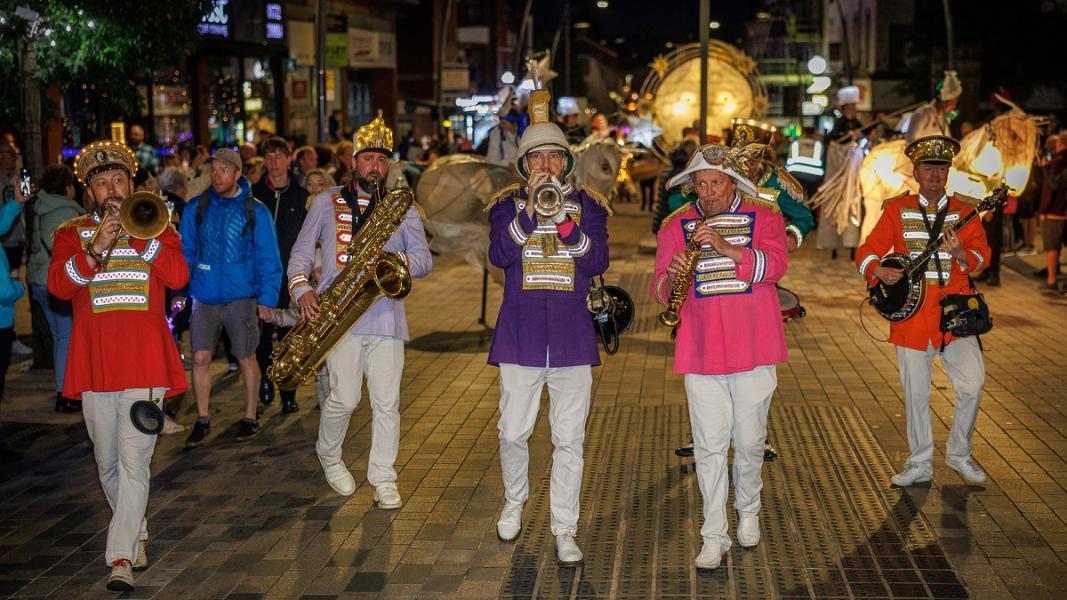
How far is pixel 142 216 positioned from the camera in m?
6.08

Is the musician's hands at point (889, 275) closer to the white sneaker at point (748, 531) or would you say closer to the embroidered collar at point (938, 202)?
the embroidered collar at point (938, 202)

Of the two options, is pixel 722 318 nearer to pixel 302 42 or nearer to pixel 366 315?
pixel 366 315

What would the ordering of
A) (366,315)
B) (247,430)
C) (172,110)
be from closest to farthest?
(366,315), (247,430), (172,110)

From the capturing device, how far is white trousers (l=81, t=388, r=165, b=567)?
6238mm

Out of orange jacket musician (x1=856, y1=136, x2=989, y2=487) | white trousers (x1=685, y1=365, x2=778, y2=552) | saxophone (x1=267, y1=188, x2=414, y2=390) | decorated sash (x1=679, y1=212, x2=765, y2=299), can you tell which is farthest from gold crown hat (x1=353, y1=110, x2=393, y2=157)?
orange jacket musician (x1=856, y1=136, x2=989, y2=487)

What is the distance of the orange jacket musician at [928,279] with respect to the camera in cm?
739

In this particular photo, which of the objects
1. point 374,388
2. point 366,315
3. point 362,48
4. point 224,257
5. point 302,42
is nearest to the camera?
point 366,315

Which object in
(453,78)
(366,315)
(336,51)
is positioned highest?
(336,51)

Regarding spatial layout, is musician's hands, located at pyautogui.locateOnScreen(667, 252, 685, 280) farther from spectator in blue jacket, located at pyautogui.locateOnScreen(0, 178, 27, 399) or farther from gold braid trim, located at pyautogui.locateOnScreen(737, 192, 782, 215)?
spectator in blue jacket, located at pyautogui.locateOnScreen(0, 178, 27, 399)

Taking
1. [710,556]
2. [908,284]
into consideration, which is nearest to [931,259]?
[908,284]

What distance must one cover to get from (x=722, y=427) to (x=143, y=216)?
285cm

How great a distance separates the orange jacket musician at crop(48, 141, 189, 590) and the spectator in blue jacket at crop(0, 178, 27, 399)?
4.24ft

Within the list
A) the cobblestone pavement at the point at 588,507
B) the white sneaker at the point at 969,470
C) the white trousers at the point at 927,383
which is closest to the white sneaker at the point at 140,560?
the cobblestone pavement at the point at 588,507

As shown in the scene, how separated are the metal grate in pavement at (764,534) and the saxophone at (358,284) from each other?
4.75 feet
